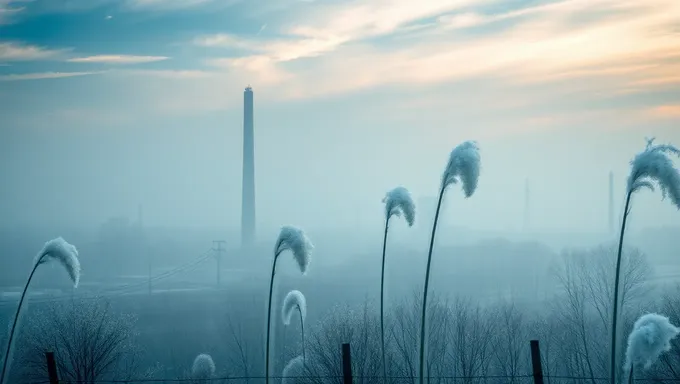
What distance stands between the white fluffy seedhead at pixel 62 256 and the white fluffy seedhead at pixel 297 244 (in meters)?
4.06

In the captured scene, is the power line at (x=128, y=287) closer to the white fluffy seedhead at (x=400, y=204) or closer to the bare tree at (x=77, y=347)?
the bare tree at (x=77, y=347)

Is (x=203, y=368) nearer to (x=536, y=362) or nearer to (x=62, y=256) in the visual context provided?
(x=62, y=256)

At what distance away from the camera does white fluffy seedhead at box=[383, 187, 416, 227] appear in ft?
55.4

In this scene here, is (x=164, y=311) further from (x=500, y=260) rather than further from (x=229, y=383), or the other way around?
(x=500, y=260)

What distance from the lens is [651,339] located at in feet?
43.9

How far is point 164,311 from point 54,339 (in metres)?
31.2

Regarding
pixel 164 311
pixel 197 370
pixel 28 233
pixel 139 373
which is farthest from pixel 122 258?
pixel 197 370

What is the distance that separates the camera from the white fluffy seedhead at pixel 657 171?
14.0 m

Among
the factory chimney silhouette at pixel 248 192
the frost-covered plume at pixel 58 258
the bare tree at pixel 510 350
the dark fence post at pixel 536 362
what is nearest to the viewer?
the dark fence post at pixel 536 362

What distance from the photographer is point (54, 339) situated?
3050 centimetres

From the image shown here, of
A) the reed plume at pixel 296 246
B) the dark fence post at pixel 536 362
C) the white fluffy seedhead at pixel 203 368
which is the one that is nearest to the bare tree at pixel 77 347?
the white fluffy seedhead at pixel 203 368

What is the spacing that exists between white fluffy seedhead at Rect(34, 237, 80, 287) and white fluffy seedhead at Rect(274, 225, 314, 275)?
406cm

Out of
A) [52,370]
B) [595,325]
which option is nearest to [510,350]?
[595,325]

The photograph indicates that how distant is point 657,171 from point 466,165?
3350 millimetres
